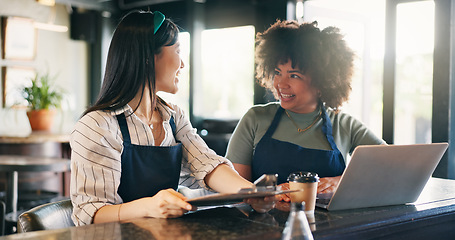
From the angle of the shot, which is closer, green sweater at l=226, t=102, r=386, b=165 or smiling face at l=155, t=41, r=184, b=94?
smiling face at l=155, t=41, r=184, b=94

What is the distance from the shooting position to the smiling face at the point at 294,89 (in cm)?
233

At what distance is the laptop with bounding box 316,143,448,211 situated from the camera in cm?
156

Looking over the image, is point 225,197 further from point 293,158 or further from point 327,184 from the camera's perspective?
point 293,158

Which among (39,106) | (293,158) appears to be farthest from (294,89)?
(39,106)

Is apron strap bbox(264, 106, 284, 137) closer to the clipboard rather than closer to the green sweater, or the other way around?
the green sweater

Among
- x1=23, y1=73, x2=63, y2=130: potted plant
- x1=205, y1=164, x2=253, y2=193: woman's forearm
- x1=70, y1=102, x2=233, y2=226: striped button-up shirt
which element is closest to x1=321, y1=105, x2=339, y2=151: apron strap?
x1=205, y1=164, x2=253, y2=193: woman's forearm

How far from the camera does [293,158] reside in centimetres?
229

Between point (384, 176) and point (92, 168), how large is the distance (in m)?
0.94

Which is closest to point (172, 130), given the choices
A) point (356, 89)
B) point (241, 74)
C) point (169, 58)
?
point (169, 58)

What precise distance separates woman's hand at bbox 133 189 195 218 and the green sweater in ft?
2.97

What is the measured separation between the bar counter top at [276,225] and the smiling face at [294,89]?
71 cm

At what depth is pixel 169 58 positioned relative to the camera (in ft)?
6.02

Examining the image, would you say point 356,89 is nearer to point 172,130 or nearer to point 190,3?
point 190,3

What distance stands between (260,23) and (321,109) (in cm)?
353
